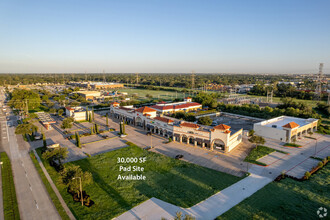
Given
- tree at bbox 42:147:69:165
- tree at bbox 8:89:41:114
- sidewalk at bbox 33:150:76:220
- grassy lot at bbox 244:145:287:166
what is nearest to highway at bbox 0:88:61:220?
sidewalk at bbox 33:150:76:220

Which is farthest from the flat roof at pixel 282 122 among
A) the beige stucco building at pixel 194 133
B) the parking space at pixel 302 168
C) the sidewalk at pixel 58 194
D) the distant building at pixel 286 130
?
the sidewalk at pixel 58 194

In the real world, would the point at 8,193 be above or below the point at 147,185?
above

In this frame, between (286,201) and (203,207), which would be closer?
(203,207)

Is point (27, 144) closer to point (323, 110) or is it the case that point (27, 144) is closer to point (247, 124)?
point (247, 124)

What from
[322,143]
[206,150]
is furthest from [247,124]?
[206,150]

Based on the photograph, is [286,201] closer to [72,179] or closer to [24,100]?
[72,179]

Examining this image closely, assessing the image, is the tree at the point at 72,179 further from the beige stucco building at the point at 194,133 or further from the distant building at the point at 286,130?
the distant building at the point at 286,130

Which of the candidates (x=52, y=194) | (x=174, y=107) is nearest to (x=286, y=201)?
(x=52, y=194)
